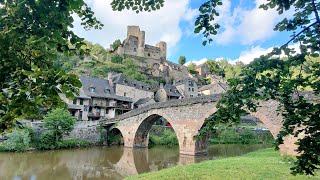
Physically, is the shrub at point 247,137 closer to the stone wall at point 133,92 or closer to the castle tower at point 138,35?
the stone wall at point 133,92

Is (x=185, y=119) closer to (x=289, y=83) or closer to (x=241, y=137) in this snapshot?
(x=241, y=137)

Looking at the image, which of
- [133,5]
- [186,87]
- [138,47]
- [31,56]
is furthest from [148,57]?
[31,56]

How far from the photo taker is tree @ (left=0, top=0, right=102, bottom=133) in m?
1.92

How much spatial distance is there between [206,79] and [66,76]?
7063cm

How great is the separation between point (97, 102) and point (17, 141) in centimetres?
1483

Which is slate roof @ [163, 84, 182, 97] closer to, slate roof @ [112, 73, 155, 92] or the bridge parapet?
slate roof @ [112, 73, 155, 92]

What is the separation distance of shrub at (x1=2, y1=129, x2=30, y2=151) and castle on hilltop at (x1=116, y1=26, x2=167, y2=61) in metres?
47.2

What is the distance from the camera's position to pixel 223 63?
293 ft

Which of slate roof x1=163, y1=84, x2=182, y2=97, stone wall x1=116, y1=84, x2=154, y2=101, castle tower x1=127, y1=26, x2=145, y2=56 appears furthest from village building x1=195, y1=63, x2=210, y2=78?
stone wall x1=116, y1=84, x2=154, y2=101

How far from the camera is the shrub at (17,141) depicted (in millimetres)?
20625

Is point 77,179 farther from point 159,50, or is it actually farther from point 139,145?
point 159,50

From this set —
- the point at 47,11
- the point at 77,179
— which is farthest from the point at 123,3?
the point at 77,179

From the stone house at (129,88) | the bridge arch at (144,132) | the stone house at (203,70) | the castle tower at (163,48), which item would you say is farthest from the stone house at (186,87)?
the bridge arch at (144,132)

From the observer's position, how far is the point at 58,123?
76.3ft
